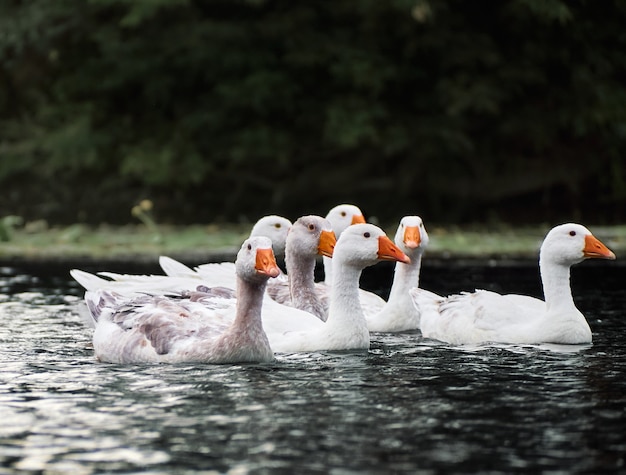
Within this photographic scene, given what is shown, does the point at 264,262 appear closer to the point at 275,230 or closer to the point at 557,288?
the point at 557,288

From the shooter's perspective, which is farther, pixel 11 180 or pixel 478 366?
pixel 11 180

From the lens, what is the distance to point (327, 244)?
1062 cm

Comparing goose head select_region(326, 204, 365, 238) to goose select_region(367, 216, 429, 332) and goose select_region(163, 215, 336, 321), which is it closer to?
goose select_region(367, 216, 429, 332)

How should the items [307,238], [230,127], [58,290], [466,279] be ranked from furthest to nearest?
[230,127], [466,279], [58,290], [307,238]

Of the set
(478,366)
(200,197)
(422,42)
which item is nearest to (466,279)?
(478,366)

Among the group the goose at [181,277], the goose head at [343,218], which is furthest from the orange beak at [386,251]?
the goose head at [343,218]

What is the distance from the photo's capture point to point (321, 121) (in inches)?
1115

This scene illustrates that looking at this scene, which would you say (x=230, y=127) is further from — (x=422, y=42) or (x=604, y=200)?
(x=604, y=200)

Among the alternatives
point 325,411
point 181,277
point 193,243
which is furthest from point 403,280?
point 193,243

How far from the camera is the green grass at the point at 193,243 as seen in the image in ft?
63.3

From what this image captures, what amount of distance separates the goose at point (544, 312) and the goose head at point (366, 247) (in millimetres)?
987

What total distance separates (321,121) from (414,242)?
683 inches

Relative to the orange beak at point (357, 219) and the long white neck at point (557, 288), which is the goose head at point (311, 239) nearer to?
the orange beak at point (357, 219)

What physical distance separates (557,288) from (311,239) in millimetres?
2136
